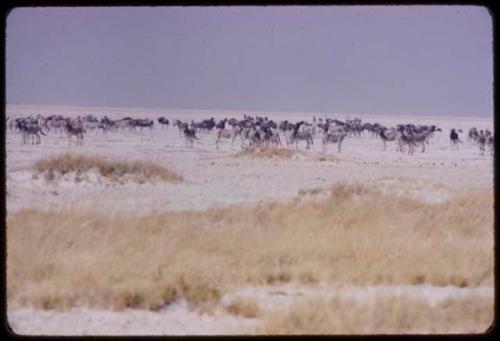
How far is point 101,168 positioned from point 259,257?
678 cm

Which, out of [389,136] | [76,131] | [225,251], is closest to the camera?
[225,251]

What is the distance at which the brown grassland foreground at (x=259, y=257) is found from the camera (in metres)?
5.25

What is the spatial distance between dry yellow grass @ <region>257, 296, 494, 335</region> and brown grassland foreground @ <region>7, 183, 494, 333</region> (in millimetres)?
16

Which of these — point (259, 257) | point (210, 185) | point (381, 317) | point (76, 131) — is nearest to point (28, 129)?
point (76, 131)

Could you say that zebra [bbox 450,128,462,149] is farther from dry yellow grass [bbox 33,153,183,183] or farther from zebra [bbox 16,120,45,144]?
zebra [bbox 16,120,45,144]

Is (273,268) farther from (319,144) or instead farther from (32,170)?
(319,144)

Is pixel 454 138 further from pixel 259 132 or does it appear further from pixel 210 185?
pixel 210 185

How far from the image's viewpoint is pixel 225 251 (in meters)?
7.07

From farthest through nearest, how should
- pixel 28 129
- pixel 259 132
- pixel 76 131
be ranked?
pixel 259 132 < pixel 76 131 < pixel 28 129

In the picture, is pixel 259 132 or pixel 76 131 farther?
pixel 259 132

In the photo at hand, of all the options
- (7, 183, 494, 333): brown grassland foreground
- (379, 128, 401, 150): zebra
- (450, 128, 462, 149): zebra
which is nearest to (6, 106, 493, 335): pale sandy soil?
(7, 183, 494, 333): brown grassland foreground

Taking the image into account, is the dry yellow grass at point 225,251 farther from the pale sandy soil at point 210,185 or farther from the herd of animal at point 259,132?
the herd of animal at point 259,132

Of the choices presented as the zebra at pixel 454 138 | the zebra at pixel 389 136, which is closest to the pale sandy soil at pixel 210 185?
the zebra at pixel 454 138

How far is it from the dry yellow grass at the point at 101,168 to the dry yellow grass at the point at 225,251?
12.4 feet
